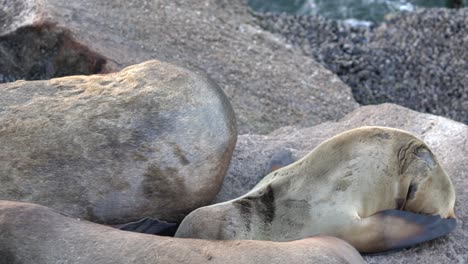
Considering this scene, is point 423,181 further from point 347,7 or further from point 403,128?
Answer: point 347,7

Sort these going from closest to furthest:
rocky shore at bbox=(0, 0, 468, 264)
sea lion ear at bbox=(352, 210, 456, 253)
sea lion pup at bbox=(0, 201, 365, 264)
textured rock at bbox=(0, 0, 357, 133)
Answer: sea lion pup at bbox=(0, 201, 365, 264)
rocky shore at bbox=(0, 0, 468, 264)
sea lion ear at bbox=(352, 210, 456, 253)
textured rock at bbox=(0, 0, 357, 133)

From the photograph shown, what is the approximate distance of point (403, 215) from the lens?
3.72 meters

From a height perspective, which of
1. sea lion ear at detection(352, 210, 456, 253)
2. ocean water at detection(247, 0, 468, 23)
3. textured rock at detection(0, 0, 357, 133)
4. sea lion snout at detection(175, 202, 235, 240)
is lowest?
ocean water at detection(247, 0, 468, 23)

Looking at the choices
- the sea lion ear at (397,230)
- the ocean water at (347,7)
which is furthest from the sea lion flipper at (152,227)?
the ocean water at (347,7)

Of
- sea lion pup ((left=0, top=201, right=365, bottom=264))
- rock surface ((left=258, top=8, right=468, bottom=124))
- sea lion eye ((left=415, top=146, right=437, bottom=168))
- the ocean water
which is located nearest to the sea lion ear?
sea lion eye ((left=415, top=146, right=437, bottom=168))

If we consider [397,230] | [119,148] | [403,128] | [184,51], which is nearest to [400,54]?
[184,51]

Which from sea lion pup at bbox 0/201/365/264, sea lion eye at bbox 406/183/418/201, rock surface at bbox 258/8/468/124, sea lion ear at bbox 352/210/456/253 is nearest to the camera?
sea lion pup at bbox 0/201/365/264

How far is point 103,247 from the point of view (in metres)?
2.95

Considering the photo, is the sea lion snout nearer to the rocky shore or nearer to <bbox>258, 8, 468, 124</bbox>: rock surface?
the rocky shore

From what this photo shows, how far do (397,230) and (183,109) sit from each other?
107 centimetres

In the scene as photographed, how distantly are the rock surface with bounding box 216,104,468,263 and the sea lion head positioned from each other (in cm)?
16

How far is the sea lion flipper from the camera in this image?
3.66 metres

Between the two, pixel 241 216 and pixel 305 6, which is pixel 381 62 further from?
pixel 241 216

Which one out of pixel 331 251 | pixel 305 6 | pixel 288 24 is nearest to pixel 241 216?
pixel 331 251
